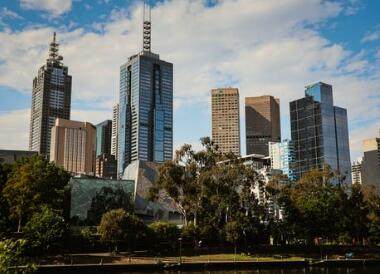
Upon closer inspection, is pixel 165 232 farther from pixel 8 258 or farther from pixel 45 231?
pixel 8 258

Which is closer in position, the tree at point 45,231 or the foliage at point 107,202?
the tree at point 45,231

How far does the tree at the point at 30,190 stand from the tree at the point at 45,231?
1103 centimetres

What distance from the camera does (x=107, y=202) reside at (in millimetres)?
115625

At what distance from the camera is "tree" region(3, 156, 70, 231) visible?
8494 cm

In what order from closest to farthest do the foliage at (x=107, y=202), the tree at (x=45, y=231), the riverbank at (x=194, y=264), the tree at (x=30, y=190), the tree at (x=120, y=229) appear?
1. the riverbank at (x=194, y=264)
2. the tree at (x=45, y=231)
3. the tree at (x=120, y=229)
4. the tree at (x=30, y=190)
5. the foliage at (x=107, y=202)

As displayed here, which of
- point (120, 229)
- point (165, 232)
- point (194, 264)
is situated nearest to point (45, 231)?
point (120, 229)

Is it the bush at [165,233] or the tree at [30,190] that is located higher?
the tree at [30,190]

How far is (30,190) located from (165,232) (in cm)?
2421

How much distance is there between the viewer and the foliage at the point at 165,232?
8500 centimetres

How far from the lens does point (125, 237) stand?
79.1 m

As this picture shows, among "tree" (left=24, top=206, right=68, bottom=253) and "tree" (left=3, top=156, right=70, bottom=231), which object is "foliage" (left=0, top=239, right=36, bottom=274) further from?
"tree" (left=3, top=156, right=70, bottom=231)

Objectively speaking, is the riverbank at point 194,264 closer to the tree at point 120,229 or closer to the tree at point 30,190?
the tree at point 120,229

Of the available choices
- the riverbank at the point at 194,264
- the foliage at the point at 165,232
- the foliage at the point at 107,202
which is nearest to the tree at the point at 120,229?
the foliage at the point at 165,232

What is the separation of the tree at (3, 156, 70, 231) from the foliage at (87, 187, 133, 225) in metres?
21.8
